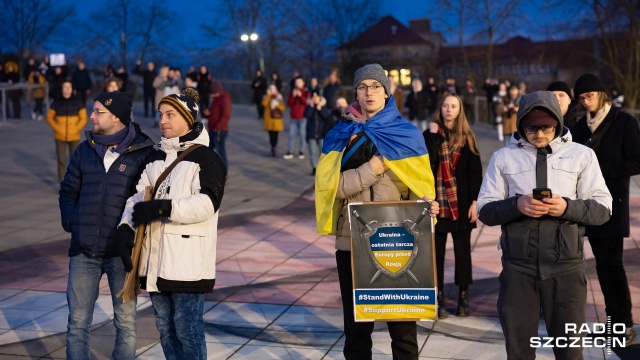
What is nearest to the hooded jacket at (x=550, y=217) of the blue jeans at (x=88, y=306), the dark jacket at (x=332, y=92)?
the blue jeans at (x=88, y=306)

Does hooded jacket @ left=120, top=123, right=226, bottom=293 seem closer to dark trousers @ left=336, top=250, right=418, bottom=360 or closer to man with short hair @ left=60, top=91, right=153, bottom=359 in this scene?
man with short hair @ left=60, top=91, right=153, bottom=359

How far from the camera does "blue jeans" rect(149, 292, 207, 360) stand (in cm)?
501

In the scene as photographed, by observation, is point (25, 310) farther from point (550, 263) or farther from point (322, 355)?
point (550, 263)

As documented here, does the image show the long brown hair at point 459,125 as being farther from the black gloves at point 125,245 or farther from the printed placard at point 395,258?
the black gloves at point 125,245

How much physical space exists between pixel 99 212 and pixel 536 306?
8.33ft

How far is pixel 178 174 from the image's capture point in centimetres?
501

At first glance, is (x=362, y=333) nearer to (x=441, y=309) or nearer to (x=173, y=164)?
(x=173, y=164)

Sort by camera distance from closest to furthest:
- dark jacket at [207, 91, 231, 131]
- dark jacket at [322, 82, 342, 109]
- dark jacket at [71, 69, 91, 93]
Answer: dark jacket at [207, 91, 231, 131] < dark jacket at [322, 82, 342, 109] < dark jacket at [71, 69, 91, 93]

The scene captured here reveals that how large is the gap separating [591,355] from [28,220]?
8.45m

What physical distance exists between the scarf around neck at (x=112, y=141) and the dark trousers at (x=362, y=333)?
1462 millimetres

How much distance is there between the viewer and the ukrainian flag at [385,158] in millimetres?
5074

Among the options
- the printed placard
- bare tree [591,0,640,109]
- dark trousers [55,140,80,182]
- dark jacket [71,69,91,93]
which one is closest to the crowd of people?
the printed placard

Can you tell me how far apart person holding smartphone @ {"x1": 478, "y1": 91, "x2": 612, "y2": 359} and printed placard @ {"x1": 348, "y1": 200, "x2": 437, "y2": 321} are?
385 mm

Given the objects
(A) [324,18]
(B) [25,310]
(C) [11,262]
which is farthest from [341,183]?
(A) [324,18]
